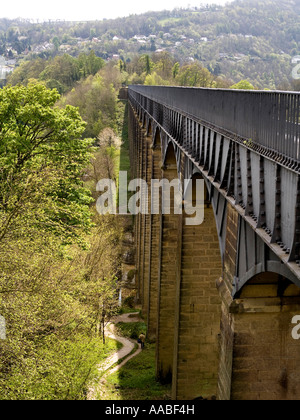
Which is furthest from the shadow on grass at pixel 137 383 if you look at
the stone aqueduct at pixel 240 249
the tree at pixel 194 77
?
the tree at pixel 194 77

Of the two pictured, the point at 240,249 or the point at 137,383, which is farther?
the point at 137,383

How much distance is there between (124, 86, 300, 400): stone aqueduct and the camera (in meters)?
6.13

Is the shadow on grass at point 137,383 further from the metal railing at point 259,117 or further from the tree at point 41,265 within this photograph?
the metal railing at point 259,117

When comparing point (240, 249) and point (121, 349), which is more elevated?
point (240, 249)

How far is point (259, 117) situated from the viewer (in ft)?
23.3

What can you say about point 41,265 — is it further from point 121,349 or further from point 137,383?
point 121,349

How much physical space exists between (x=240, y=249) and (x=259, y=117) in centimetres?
231

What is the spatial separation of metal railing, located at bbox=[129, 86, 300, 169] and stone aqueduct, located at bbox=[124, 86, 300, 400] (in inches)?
0.6

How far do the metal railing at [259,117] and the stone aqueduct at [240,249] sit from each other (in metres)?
0.02

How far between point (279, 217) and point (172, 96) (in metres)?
10.9

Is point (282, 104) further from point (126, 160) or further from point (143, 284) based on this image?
point (126, 160)

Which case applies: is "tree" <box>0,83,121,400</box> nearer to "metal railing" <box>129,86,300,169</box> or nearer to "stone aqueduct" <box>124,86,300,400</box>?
"stone aqueduct" <box>124,86,300,400</box>

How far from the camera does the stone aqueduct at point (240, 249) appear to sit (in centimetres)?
613

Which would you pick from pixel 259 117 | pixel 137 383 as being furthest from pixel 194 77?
pixel 259 117
